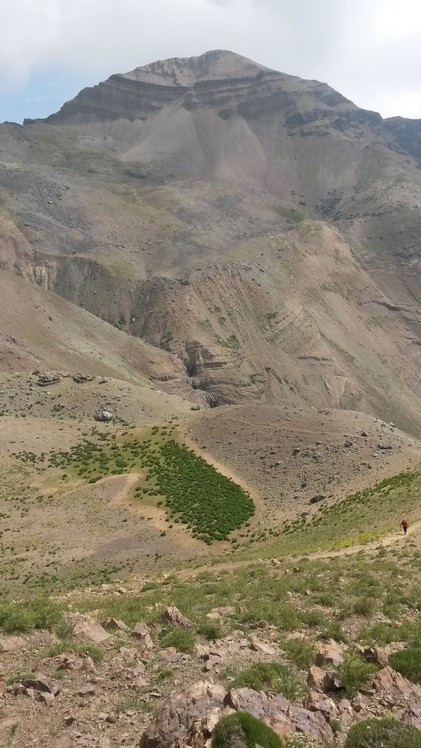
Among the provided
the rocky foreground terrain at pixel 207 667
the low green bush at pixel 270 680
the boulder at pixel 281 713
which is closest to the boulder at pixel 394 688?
the rocky foreground terrain at pixel 207 667

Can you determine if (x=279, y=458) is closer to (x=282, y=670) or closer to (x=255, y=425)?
(x=255, y=425)

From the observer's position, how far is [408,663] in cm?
1062

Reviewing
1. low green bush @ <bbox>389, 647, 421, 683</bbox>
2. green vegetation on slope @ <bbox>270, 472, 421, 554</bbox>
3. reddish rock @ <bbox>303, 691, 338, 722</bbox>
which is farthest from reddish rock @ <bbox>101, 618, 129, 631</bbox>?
green vegetation on slope @ <bbox>270, 472, 421, 554</bbox>

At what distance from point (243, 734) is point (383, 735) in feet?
6.36

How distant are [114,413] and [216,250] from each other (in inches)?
2878

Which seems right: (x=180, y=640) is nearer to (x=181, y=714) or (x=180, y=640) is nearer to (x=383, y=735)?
(x=181, y=714)

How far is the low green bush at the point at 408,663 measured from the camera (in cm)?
1039

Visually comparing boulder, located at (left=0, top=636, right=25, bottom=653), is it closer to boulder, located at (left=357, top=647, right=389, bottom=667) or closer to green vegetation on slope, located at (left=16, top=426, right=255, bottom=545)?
boulder, located at (left=357, top=647, right=389, bottom=667)

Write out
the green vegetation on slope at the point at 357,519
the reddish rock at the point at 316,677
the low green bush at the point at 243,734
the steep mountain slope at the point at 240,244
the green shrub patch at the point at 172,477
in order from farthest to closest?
the steep mountain slope at the point at 240,244, the green shrub patch at the point at 172,477, the green vegetation on slope at the point at 357,519, the reddish rock at the point at 316,677, the low green bush at the point at 243,734

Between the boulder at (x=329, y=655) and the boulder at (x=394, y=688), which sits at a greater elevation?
the boulder at (x=394, y=688)

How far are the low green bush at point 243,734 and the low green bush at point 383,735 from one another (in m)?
1.04

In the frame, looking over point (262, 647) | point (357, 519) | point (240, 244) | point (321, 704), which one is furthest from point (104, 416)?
point (240, 244)

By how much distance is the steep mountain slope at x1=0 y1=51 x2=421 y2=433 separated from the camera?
335ft

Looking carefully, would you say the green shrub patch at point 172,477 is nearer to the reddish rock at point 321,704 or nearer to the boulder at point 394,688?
the boulder at point 394,688
